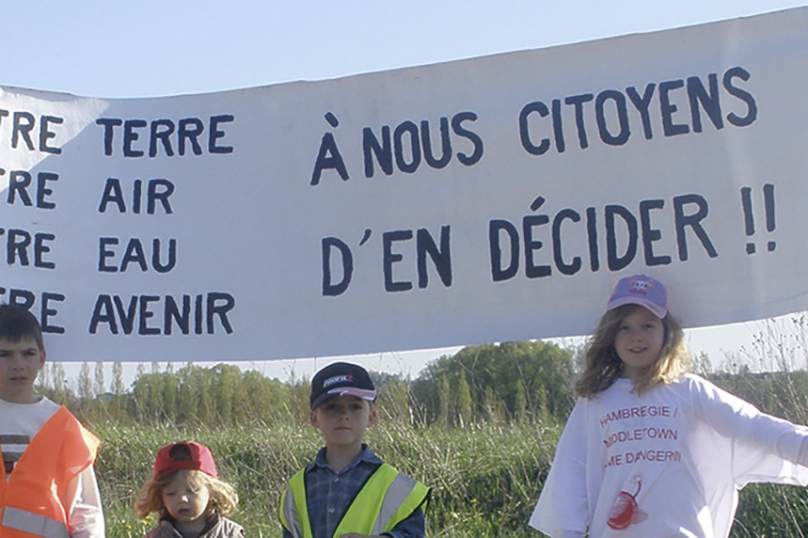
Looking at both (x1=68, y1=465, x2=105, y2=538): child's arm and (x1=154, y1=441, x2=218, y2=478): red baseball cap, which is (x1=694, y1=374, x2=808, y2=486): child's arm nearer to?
(x1=154, y1=441, x2=218, y2=478): red baseball cap

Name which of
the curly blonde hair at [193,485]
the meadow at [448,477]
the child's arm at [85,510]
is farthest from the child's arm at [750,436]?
the meadow at [448,477]

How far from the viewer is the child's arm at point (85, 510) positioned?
3.17m

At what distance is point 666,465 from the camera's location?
2.83 meters

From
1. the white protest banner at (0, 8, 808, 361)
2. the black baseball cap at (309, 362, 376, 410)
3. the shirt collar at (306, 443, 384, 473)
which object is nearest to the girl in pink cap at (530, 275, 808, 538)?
the white protest banner at (0, 8, 808, 361)

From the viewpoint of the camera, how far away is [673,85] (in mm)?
3479

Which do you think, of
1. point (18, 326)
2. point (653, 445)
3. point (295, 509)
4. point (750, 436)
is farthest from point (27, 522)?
point (750, 436)

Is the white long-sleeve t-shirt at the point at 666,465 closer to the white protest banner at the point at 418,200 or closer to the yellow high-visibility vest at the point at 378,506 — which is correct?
the yellow high-visibility vest at the point at 378,506

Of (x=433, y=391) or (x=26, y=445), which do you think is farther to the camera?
(x=433, y=391)

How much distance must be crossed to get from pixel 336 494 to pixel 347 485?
0.04m

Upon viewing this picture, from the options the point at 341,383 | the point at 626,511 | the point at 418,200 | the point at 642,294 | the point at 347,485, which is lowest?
the point at 626,511

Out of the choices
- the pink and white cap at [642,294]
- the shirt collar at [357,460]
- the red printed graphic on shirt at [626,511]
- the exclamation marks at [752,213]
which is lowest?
the red printed graphic on shirt at [626,511]

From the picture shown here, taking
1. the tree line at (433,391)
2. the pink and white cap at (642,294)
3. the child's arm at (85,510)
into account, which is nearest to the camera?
the pink and white cap at (642,294)

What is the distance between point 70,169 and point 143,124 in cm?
34

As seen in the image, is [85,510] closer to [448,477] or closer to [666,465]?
[666,465]
